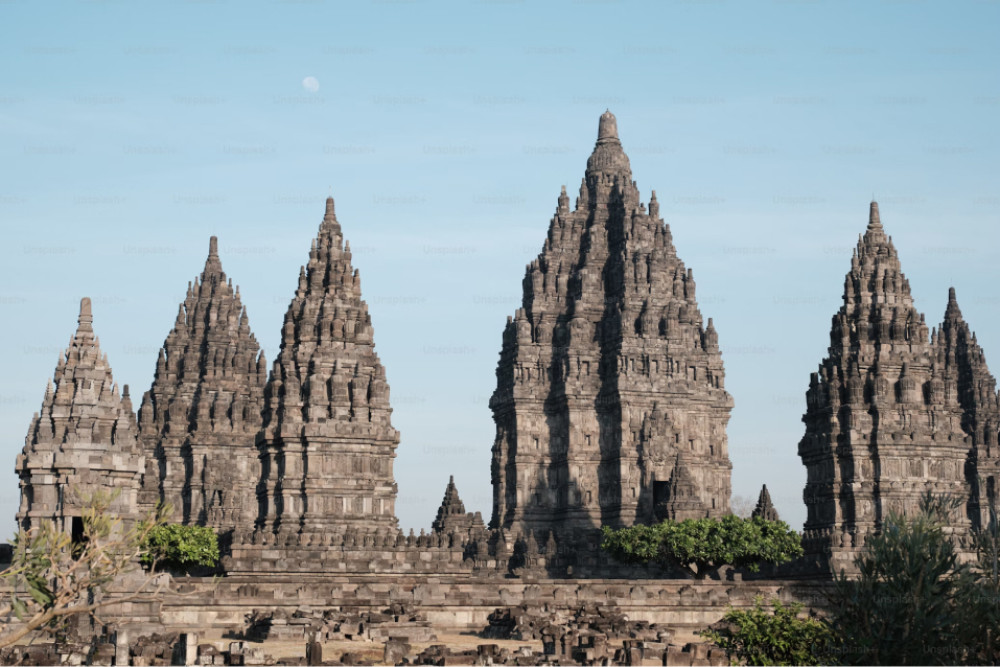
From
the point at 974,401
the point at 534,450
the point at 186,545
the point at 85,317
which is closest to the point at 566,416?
the point at 534,450

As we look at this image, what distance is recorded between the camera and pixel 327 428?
255ft

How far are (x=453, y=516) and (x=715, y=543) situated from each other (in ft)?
80.1

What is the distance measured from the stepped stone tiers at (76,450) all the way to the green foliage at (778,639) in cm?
2469

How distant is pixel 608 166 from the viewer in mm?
118438

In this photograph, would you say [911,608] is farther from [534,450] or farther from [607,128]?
[607,128]

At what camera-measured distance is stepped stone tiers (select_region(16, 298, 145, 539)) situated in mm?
53188

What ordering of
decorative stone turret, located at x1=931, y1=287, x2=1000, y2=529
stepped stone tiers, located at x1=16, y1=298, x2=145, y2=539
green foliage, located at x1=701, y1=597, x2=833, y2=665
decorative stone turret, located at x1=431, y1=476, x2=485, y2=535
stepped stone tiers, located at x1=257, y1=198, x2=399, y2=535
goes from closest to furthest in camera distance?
1. green foliage, located at x1=701, y1=597, x2=833, y2=665
2. stepped stone tiers, located at x1=16, y1=298, x2=145, y2=539
3. stepped stone tiers, located at x1=257, y1=198, x2=399, y2=535
4. decorative stone turret, located at x1=431, y1=476, x2=485, y2=535
5. decorative stone turret, located at x1=931, y1=287, x2=1000, y2=529

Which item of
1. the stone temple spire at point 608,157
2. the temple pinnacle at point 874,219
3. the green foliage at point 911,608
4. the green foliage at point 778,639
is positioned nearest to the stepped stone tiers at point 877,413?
the temple pinnacle at point 874,219

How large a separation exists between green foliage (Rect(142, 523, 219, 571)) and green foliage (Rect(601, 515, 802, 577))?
78.6 ft

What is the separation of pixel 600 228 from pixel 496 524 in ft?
79.1

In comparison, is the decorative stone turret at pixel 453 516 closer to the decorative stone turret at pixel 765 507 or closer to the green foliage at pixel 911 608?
the decorative stone turret at pixel 765 507

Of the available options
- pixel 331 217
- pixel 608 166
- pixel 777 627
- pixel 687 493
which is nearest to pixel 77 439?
pixel 777 627

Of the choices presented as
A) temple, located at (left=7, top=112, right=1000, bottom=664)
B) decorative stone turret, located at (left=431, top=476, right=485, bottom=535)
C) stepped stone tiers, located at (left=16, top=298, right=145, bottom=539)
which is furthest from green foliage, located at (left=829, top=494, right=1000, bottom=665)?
decorative stone turret, located at (left=431, top=476, right=485, bottom=535)

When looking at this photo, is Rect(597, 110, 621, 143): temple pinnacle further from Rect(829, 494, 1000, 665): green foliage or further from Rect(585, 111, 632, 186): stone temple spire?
Rect(829, 494, 1000, 665): green foliage
